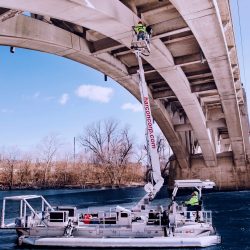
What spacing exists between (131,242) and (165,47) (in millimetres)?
12517

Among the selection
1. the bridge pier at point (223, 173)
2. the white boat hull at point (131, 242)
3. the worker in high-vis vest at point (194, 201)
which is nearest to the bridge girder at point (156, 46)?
the bridge pier at point (223, 173)

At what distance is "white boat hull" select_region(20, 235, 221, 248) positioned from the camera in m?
13.1

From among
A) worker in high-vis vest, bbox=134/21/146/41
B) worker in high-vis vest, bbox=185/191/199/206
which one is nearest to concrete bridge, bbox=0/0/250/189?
worker in high-vis vest, bbox=134/21/146/41

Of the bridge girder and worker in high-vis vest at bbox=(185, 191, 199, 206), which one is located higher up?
the bridge girder

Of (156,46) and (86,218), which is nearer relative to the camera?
(86,218)

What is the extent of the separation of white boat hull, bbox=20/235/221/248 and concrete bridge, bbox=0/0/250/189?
902 cm

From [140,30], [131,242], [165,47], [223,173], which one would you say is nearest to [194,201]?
[131,242]

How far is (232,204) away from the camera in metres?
28.2

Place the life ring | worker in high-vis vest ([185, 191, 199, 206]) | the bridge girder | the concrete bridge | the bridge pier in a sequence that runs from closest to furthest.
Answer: the bridge girder < the concrete bridge < the life ring < worker in high-vis vest ([185, 191, 199, 206]) < the bridge pier

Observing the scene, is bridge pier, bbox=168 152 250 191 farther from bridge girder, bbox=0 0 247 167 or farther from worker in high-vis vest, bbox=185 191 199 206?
worker in high-vis vest, bbox=185 191 199 206

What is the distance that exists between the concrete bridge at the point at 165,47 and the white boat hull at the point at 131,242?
29.6 ft

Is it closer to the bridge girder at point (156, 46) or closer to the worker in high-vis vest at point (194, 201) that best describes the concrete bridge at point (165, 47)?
the bridge girder at point (156, 46)

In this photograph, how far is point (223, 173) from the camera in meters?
38.2

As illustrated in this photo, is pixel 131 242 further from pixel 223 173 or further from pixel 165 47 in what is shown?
pixel 223 173
